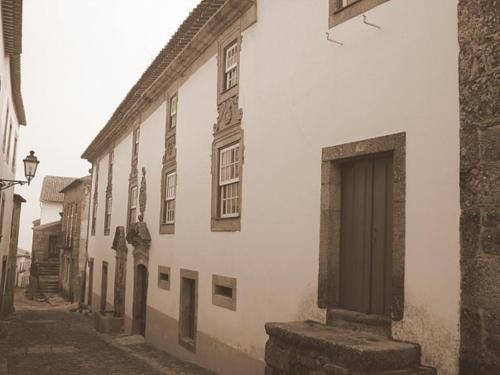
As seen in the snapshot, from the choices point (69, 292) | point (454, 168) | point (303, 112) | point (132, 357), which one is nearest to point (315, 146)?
point (303, 112)

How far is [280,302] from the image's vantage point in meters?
7.59

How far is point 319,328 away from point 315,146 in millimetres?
2335

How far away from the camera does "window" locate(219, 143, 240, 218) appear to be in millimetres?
9352

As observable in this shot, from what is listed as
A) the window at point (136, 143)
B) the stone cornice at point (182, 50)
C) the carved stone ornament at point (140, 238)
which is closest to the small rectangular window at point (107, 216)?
the stone cornice at point (182, 50)

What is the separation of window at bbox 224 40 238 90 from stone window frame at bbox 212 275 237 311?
11.4ft

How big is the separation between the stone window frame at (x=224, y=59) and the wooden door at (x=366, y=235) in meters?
3.55

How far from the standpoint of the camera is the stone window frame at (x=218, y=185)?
9.05 metres

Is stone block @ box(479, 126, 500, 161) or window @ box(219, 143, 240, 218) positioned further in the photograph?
window @ box(219, 143, 240, 218)

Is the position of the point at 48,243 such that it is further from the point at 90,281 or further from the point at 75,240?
the point at 90,281

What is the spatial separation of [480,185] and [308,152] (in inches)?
108

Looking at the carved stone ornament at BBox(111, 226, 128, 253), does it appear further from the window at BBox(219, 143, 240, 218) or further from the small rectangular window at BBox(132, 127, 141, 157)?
the window at BBox(219, 143, 240, 218)

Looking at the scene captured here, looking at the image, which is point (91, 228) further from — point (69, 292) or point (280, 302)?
point (280, 302)

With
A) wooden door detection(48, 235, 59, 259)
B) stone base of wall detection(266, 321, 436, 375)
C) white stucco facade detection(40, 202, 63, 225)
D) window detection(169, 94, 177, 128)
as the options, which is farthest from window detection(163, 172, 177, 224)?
white stucco facade detection(40, 202, 63, 225)

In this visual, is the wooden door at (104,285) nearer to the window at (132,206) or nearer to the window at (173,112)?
the window at (132,206)
